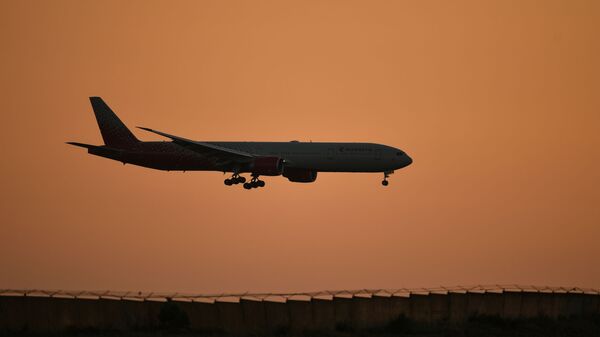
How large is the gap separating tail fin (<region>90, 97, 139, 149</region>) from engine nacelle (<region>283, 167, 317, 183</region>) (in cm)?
1726

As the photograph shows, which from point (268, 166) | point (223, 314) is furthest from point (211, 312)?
point (268, 166)

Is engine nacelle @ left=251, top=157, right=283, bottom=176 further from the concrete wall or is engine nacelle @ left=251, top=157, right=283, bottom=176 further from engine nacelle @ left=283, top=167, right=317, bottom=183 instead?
the concrete wall

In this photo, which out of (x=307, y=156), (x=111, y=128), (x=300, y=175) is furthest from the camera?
(x=111, y=128)

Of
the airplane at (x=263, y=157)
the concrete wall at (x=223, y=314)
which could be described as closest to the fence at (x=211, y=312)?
the concrete wall at (x=223, y=314)

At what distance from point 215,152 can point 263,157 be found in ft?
17.4

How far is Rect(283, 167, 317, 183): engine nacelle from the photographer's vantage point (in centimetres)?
10562

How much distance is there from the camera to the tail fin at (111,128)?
11206cm

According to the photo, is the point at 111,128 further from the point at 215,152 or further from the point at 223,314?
the point at 223,314

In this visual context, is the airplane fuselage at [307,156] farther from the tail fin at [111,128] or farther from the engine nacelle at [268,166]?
the tail fin at [111,128]

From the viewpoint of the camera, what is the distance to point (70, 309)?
73.8 metres

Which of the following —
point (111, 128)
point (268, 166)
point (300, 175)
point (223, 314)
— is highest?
point (111, 128)

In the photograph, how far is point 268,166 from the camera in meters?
98.4

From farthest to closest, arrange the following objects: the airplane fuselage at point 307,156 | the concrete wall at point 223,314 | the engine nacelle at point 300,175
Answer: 1. the engine nacelle at point 300,175
2. the airplane fuselage at point 307,156
3. the concrete wall at point 223,314

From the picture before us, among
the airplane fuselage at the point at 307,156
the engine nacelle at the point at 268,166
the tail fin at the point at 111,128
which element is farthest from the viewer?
the tail fin at the point at 111,128
